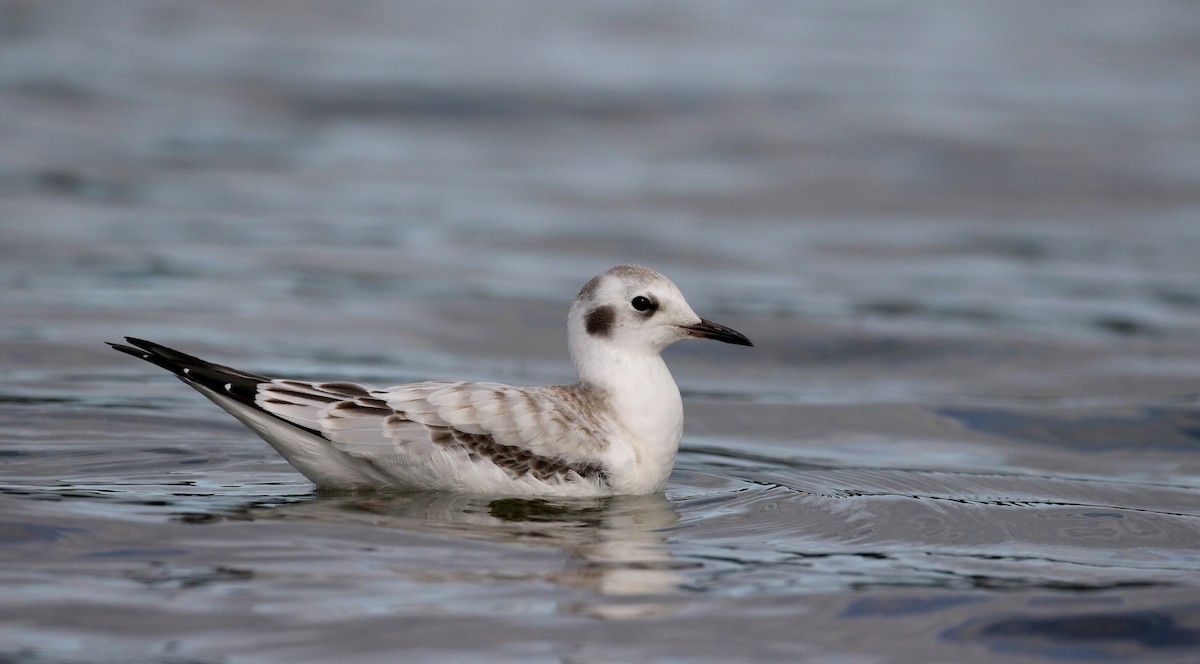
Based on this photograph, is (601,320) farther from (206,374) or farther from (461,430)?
(206,374)

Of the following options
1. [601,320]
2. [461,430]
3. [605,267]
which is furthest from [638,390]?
[605,267]

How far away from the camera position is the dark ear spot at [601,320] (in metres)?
8.97

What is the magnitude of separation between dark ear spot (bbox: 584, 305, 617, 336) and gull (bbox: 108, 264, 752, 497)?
161mm

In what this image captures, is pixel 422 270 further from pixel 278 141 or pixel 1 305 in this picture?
pixel 278 141

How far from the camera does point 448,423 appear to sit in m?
8.30

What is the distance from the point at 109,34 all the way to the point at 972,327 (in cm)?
2040

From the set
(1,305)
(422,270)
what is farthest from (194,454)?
(422,270)

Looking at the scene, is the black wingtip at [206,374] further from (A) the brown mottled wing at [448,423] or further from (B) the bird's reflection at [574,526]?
(B) the bird's reflection at [574,526]

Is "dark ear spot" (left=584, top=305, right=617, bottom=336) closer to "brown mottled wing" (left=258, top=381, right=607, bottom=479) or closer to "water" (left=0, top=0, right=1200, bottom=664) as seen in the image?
"brown mottled wing" (left=258, top=381, right=607, bottom=479)

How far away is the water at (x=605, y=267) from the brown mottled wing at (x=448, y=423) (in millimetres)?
323

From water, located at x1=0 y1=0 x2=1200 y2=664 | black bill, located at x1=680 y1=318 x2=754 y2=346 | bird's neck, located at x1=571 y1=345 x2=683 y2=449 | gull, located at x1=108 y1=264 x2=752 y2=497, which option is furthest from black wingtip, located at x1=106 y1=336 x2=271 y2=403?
black bill, located at x1=680 y1=318 x2=754 y2=346

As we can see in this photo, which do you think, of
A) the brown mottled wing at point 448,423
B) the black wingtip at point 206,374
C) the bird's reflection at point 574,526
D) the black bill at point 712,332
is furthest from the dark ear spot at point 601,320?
the black wingtip at point 206,374

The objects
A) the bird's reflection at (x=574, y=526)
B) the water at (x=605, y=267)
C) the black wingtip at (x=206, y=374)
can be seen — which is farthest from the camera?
the black wingtip at (x=206, y=374)

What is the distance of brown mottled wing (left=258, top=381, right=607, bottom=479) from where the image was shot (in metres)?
8.23
